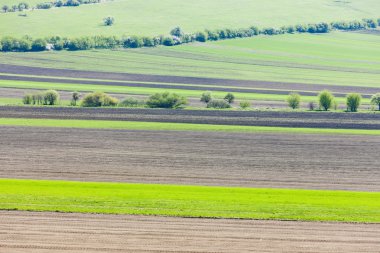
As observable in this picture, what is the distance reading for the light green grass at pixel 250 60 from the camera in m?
111

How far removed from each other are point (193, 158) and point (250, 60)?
72.7m

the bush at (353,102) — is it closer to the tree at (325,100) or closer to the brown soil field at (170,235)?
the tree at (325,100)

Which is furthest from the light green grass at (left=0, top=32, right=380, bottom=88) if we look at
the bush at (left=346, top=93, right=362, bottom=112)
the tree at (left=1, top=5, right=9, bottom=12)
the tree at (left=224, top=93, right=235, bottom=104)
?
the tree at (left=1, top=5, right=9, bottom=12)

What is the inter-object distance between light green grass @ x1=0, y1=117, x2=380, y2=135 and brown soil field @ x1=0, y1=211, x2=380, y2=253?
26025 mm

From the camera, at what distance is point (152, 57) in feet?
402

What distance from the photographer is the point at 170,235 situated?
35531 mm

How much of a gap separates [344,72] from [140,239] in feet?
282

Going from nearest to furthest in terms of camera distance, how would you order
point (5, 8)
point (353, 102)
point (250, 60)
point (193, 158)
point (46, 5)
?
point (193, 158)
point (353, 102)
point (250, 60)
point (5, 8)
point (46, 5)

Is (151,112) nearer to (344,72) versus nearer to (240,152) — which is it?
(240,152)

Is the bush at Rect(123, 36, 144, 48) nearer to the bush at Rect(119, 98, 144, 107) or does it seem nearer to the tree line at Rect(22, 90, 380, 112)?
the tree line at Rect(22, 90, 380, 112)

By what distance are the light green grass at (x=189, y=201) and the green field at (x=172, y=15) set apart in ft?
297

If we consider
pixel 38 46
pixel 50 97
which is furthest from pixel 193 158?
pixel 38 46

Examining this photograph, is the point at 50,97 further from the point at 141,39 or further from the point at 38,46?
the point at 141,39

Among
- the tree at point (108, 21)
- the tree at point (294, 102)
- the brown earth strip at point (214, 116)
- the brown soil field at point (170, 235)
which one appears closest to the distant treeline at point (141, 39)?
the tree at point (108, 21)
